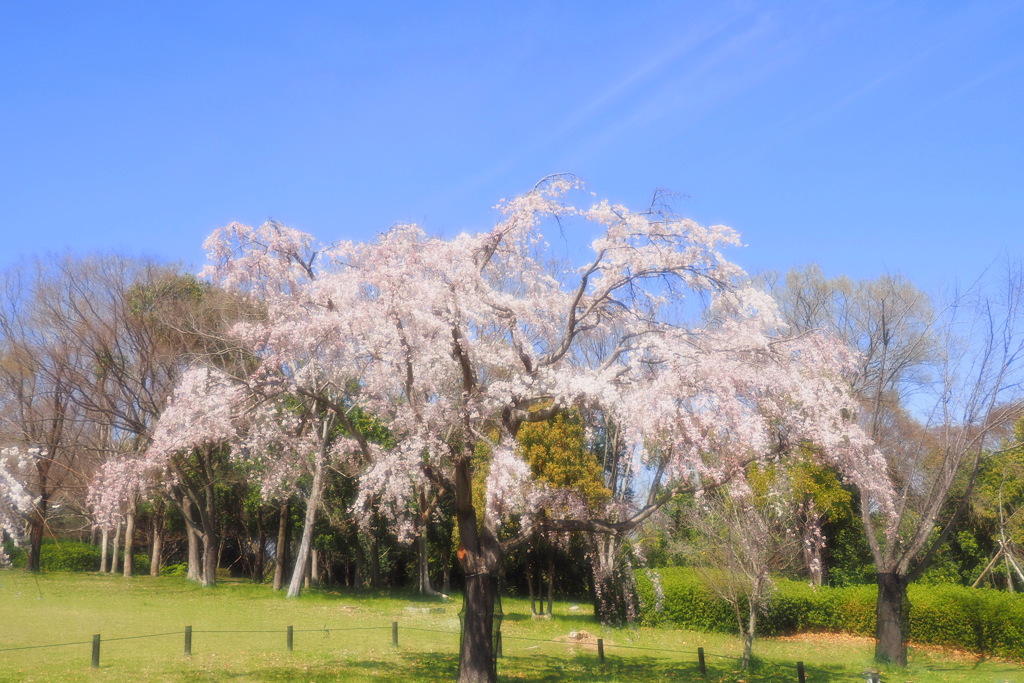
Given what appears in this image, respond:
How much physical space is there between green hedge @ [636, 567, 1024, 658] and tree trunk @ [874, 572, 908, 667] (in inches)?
153

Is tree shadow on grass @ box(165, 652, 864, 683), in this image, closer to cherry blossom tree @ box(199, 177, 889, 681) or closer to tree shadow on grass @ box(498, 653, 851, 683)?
tree shadow on grass @ box(498, 653, 851, 683)

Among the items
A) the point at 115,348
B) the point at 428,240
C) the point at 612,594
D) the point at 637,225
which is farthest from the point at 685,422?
the point at 115,348

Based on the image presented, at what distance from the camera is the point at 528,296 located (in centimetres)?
1237

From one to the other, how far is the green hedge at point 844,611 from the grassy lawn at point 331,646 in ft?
2.09

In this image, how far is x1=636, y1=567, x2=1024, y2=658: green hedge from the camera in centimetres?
1867

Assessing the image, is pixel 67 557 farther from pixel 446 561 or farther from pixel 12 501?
pixel 12 501

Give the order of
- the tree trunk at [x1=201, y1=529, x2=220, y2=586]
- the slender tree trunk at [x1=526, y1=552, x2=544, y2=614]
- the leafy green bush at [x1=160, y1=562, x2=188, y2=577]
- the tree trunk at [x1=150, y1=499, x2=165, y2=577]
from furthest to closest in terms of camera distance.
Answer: the leafy green bush at [x1=160, y1=562, x2=188, y2=577], the tree trunk at [x1=150, y1=499, x2=165, y2=577], the tree trunk at [x1=201, y1=529, x2=220, y2=586], the slender tree trunk at [x1=526, y1=552, x2=544, y2=614]

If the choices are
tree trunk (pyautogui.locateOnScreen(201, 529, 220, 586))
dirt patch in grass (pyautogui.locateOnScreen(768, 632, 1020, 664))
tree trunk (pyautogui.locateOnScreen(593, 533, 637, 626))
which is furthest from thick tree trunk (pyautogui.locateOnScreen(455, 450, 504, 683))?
tree trunk (pyautogui.locateOnScreen(201, 529, 220, 586))

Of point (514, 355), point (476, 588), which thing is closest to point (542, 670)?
point (476, 588)

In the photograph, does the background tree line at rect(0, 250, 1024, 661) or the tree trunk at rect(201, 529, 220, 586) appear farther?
the tree trunk at rect(201, 529, 220, 586)

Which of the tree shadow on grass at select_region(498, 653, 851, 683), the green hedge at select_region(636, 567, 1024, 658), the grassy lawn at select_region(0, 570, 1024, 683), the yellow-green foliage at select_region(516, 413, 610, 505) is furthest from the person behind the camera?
the yellow-green foliage at select_region(516, 413, 610, 505)

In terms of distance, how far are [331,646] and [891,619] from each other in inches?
450

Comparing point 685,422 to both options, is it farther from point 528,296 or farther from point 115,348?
point 115,348

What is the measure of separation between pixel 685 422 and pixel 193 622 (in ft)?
44.2
